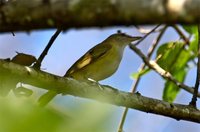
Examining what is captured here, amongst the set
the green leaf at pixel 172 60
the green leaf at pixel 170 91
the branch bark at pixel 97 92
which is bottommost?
the branch bark at pixel 97 92

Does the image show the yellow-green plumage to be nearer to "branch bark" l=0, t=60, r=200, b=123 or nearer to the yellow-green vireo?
the yellow-green vireo

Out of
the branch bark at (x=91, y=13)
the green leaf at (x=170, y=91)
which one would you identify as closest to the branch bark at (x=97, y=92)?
the green leaf at (x=170, y=91)

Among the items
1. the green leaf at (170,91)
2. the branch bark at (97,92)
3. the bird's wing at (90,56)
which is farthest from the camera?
the bird's wing at (90,56)

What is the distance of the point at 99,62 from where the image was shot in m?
5.12

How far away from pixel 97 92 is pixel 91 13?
161cm

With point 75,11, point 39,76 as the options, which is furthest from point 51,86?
point 75,11

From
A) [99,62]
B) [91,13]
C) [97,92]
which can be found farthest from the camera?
[99,62]

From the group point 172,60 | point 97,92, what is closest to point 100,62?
point 172,60

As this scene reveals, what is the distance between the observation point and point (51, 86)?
2.58 meters

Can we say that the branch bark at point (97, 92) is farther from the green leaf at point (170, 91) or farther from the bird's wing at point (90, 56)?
the bird's wing at point (90, 56)

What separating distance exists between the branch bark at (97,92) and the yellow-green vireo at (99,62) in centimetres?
196

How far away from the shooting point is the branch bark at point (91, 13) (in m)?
1.09

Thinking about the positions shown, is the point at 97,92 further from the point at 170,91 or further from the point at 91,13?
the point at 91,13

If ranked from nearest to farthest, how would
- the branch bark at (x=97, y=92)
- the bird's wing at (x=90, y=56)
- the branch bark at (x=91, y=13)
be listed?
the branch bark at (x=91, y=13) → the branch bark at (x=97, y=92) → the bird's wing at (x=90, y=56)
